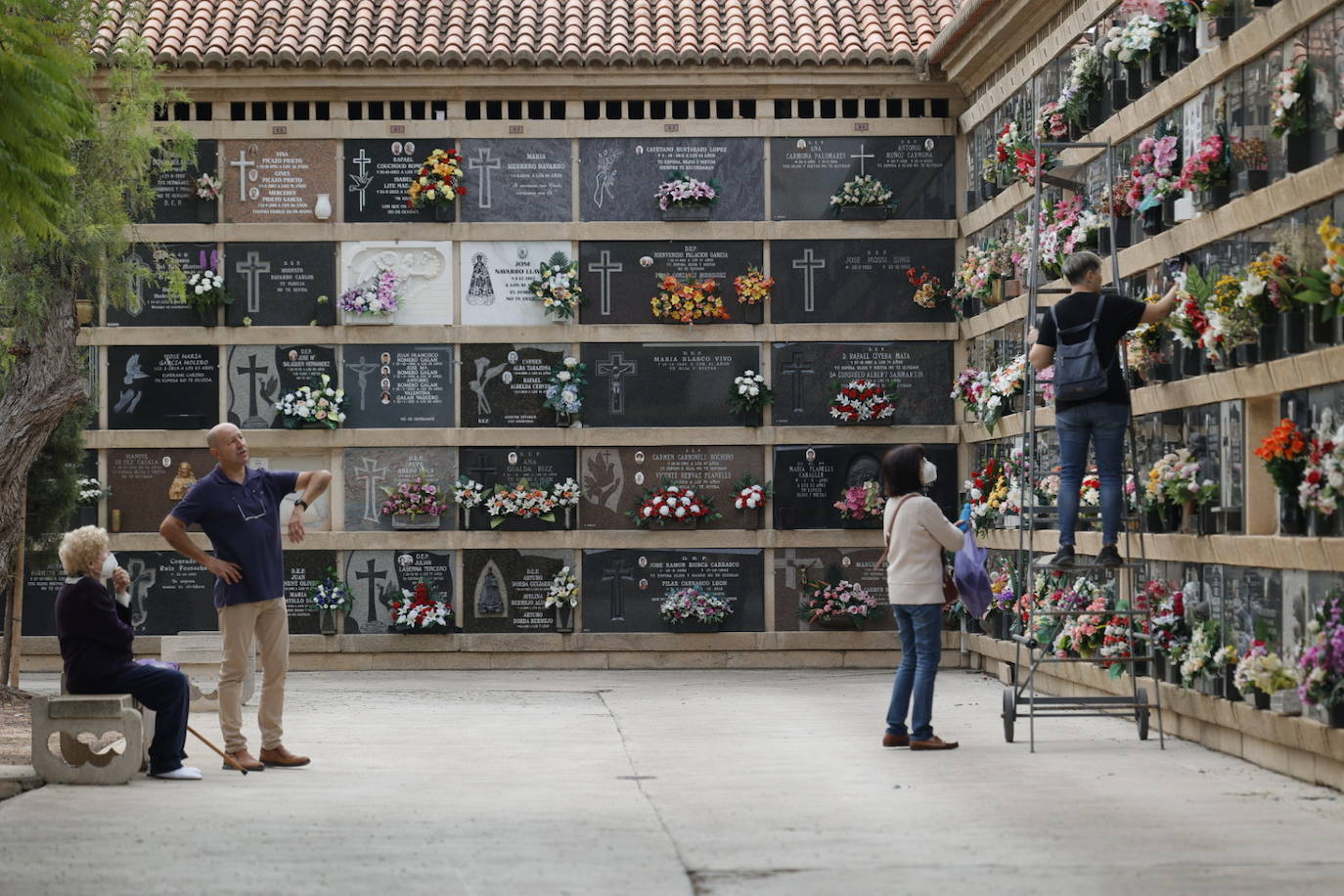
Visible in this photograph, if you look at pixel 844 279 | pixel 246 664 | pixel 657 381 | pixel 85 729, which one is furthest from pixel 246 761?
pixel 844 279

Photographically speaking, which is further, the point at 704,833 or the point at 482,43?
the point at 482,43

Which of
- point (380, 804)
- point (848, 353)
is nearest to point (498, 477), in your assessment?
point (848, 353)

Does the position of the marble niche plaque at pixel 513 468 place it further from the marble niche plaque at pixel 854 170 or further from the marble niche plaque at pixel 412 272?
the marble niche plaque at pixel 854 170

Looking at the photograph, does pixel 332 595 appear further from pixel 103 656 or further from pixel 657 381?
pixel 103 656

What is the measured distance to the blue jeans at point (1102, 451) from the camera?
325 inches

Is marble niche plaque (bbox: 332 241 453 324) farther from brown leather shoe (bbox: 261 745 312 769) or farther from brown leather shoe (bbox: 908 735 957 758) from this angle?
brown leather shoe (bbox: 908 735 957 758)

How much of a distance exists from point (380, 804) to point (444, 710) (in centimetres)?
381

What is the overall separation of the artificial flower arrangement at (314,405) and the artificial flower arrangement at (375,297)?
1.81 feet

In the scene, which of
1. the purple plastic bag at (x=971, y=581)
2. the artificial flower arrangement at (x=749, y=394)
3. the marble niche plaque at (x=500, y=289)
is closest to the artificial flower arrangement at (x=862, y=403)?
the artificial flower arrangement at (x=749, y=394)

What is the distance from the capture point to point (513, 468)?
13.3 m

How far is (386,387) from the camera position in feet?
43.8

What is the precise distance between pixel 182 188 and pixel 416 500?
9.69ft

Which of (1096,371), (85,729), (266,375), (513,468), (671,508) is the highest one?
(266,375)

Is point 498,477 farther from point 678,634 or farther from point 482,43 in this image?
point 482,43
